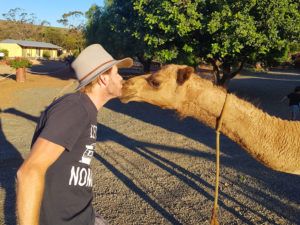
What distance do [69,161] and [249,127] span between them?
189 centimetres

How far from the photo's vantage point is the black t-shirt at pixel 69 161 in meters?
2.16

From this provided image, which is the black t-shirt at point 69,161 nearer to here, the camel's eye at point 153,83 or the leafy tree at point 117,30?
the camel's eye at point 153,83

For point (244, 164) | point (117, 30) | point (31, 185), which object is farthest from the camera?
point (117, 30)

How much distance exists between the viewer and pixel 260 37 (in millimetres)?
16141

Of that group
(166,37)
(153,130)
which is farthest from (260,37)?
(153,130)

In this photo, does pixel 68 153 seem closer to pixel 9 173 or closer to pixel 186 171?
pixel 186 171

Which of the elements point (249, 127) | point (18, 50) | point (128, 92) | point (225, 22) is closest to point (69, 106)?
point (128, 92)

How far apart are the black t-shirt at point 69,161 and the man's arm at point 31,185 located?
13 centimetres

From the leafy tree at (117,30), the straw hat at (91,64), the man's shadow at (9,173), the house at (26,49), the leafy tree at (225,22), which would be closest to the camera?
the straw hat at (91,64)

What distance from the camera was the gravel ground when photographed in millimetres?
6242

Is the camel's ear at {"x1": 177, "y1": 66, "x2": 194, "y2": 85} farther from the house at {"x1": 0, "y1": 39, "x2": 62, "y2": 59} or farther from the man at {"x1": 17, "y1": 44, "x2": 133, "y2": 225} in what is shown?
the house at {"x1": 0, "y1": 39, "x2": 62, "y2": 59}

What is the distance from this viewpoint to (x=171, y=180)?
25.7 ft

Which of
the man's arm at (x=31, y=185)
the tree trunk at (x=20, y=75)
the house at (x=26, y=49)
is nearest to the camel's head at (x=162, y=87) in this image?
the man's arm at (x=31, y=185)

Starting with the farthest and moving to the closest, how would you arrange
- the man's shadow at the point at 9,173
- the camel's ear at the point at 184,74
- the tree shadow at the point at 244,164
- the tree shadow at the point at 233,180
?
the tree shadow at the point at 244,164
the tree shadow at the point at 233,180
the man's shadow at the point at 9,173
the camel's ear at the point at 184,74
